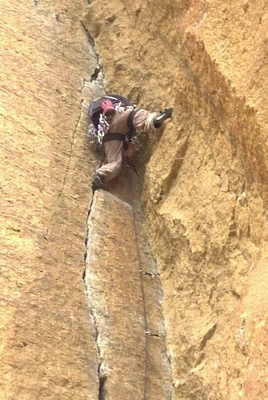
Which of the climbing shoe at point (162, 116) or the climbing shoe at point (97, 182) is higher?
the climbing shoe at point (162, 116)

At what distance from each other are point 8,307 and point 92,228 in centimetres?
113

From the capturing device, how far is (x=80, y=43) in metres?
6.86

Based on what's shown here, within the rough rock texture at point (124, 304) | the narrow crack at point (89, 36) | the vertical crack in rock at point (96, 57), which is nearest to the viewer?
the rough rock texture at point (124, 304)

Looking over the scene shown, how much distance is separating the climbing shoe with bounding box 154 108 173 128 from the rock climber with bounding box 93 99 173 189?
19 mm

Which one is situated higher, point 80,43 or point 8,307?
point 80,43

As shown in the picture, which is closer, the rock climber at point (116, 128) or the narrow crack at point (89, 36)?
the rock climber at point (116, 128)

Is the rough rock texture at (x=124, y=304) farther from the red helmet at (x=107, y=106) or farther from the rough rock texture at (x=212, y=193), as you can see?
the red helmet at (x=107, y=106)

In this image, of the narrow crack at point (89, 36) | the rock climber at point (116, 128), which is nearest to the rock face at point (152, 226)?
the rock climber at point (116, 128)

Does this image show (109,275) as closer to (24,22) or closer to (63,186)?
(63,186)

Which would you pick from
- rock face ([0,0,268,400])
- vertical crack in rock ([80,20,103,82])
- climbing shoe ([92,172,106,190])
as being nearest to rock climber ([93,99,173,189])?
climbing shoe ([92,172,106,190])

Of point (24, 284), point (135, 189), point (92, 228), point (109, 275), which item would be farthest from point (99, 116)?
point (24, 284)

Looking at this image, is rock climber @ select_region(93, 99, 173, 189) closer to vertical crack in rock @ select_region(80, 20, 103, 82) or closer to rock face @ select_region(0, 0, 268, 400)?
rock face @ select_region(0, 0, 268, 400)

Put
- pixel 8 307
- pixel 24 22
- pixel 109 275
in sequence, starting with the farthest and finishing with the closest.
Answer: pixel 24 22, pixel 109 275, pixel 8 307

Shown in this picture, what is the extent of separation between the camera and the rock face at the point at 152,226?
169 inches
